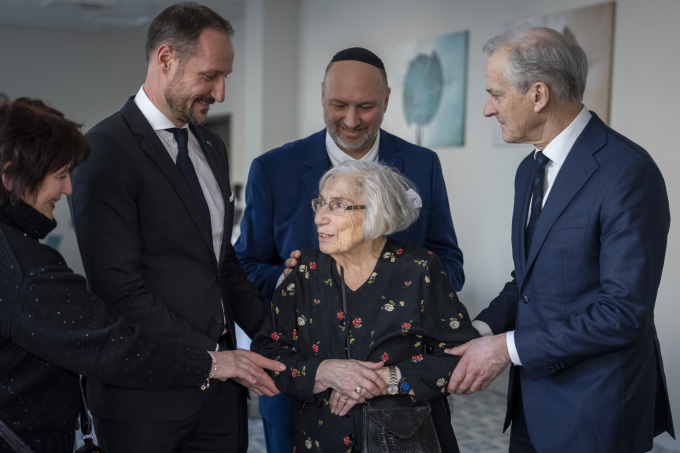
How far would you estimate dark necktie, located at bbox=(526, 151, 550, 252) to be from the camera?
2.12 meters

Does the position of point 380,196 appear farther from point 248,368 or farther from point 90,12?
point 90,12

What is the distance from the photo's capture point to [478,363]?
2.09 metres

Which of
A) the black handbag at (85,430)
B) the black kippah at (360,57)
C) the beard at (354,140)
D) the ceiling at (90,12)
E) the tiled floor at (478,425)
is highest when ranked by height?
the ceiling at (90,12)

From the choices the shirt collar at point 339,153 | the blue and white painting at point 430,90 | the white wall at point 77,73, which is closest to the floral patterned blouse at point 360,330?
the shirt collar at point 339,153

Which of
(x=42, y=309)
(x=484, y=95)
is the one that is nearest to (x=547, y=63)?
(x=42, y=309)

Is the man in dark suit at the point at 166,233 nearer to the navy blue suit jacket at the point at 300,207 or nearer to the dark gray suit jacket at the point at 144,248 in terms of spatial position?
the dark gray suit jacket at the point at 144,248

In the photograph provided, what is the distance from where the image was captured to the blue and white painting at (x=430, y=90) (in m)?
5.95

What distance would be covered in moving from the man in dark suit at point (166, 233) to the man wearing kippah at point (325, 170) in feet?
1.21

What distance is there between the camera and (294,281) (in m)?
2.29

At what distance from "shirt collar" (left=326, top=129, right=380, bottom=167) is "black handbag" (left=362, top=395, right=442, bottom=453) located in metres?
1.01

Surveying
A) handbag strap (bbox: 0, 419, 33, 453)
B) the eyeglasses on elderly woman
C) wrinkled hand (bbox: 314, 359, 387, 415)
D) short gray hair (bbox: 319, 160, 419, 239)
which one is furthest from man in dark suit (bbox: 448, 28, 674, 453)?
handbag strap (bbox: 0, 419, 33, 453)

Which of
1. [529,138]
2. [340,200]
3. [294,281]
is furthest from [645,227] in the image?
[294,281]

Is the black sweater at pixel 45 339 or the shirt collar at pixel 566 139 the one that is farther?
the shirt collar at pixel 566 139

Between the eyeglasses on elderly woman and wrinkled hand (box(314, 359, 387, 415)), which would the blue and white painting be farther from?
wrinkled hand (box(314, 359, 387, 415))
